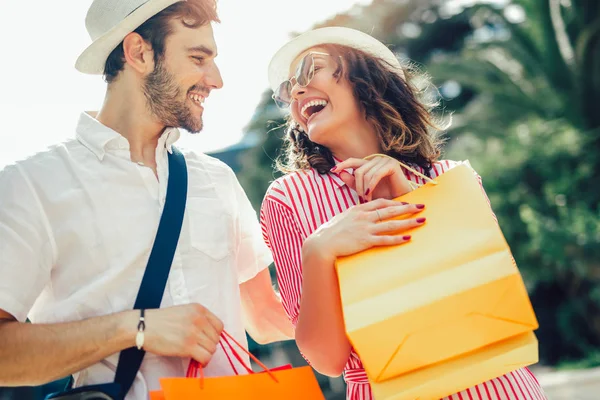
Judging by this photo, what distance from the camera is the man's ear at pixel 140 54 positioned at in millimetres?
2312

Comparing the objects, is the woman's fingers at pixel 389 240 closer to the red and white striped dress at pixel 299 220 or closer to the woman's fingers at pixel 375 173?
the woman's fingers at pixel 375 173

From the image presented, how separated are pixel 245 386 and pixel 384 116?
1.03 metres

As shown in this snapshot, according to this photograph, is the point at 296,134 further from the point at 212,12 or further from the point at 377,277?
the point at 377,277

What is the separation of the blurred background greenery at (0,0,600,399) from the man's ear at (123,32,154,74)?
17.5ft

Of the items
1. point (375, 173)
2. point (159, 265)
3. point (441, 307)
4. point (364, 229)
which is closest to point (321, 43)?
point (375, 173)

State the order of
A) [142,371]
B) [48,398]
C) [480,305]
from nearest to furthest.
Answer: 1. [480,305]
2. [48,398]
3. [142,371]

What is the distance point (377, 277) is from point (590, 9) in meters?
10.1

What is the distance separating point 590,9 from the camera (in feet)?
33.4

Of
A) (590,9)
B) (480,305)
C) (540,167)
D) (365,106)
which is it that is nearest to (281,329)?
(365,106)

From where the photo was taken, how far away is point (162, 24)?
2.32m

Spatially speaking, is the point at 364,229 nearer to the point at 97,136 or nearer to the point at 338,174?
the point at 338,174

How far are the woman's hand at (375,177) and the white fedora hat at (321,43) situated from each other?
0.50 metres

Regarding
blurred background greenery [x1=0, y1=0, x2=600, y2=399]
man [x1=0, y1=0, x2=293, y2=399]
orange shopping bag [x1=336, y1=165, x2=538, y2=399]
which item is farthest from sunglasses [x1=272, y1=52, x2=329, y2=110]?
blurred background greenery [x1=0, y1=0, x2=600, y2=399]

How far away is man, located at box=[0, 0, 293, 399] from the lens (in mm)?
1795
